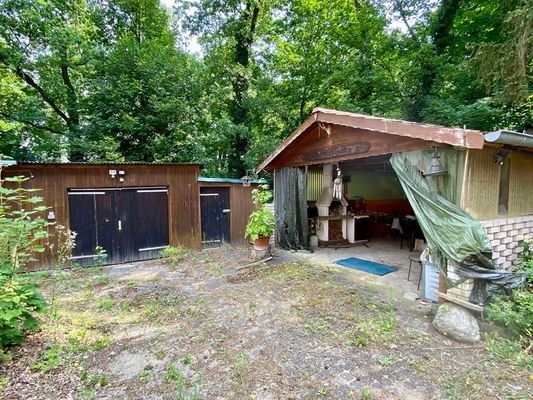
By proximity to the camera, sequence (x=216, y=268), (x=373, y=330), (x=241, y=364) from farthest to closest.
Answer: (x=216, y=268) < (x=373, y=330) < (x=241, y=364)

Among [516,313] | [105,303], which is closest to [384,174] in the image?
[516,313]

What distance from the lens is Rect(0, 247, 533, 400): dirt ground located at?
2.43 metres

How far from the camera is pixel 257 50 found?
12930 mm

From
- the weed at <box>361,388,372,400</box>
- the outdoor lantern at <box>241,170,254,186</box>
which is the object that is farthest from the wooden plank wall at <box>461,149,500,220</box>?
the outdoor lantern at <box>241,170,254,186</box>

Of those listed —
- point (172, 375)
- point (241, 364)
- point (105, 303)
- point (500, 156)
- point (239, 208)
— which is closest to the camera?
point (172, 375)

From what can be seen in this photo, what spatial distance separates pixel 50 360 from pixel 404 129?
5.18 m

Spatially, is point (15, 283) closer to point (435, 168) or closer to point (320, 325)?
point (320, 325)

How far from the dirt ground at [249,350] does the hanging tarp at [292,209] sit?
8.08 ft

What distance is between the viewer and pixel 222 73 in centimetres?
1205

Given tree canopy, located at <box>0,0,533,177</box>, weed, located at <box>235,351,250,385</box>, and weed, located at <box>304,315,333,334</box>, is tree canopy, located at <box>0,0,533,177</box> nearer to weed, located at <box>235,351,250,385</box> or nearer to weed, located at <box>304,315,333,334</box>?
weed, located at <box>304,315,333,334</box>

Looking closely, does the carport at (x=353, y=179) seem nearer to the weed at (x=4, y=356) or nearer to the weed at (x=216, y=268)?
the weed at (x=216, y=268)

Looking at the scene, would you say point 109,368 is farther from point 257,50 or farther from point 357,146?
point 257,50

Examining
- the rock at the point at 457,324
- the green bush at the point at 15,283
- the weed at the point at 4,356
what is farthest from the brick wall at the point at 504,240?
the weed at the point at 4,356

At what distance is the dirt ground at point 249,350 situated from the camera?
7.97 ft
